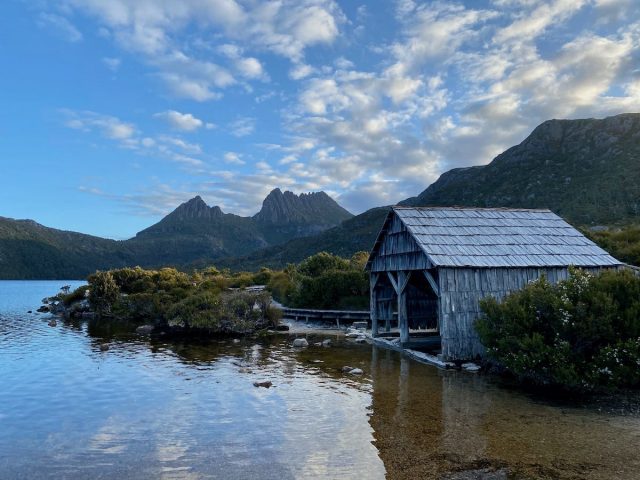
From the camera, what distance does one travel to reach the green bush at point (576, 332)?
12469mm

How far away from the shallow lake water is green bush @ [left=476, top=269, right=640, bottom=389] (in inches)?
41.7

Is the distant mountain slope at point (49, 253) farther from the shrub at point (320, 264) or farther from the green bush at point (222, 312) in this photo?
the green bush at point (222, 312)

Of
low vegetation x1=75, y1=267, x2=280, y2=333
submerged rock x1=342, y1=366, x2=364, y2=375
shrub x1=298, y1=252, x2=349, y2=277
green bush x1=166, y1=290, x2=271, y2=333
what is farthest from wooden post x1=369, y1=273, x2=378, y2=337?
shrub x1=298, y1=252, x2=349, y2=277

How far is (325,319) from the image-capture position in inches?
1454

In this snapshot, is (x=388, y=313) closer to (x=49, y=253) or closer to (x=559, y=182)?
(x=559, y=182)

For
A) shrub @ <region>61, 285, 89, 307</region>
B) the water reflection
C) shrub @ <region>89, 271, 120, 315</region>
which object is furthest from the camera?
shrub @ <region>61, 285, 89, 307</region>

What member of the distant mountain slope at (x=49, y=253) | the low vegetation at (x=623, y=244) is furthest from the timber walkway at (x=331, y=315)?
the distant mountain slope at (x=49, y=253)

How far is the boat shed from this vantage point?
17750 mm

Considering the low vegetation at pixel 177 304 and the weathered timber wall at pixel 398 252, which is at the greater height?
the weathered timber wall at pixel 398 252

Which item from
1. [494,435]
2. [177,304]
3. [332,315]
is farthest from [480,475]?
[177,304]

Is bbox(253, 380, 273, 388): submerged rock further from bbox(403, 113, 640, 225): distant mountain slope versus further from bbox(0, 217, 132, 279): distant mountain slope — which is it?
bbox(0, 217, 132, 279): distant mountain slope

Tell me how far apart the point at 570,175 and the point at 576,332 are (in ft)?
230

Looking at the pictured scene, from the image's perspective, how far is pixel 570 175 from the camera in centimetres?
7388

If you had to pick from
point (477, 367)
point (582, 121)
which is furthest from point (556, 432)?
point (582, 121)
